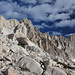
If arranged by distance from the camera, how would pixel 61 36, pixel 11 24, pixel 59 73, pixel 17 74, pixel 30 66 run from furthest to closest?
pixel 61 36
pixel 11 24
pixel 30 66
pixel 59 73
pixel 17 74

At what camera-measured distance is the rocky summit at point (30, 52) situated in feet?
50.2

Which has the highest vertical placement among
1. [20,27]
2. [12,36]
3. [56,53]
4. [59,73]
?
[20,27]

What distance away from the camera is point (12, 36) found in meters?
48.9

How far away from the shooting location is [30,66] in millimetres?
15906

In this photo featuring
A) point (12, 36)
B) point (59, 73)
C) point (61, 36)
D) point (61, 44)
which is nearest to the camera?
point (59, 73)

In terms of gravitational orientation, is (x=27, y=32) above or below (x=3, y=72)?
→ above

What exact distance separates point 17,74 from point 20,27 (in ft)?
258

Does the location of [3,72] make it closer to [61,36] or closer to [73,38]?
[61,36]

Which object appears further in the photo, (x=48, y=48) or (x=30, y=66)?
(x=48, y=48)

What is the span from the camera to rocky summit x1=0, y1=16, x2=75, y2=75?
15.3 meters

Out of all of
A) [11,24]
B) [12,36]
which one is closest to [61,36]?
[11,24]

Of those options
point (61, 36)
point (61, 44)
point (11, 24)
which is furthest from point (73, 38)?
point (11, 24)

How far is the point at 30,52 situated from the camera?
1487 inches

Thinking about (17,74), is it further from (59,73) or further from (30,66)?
(59,73)
